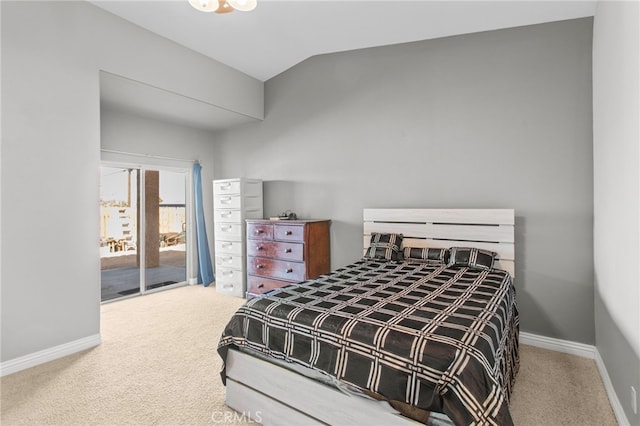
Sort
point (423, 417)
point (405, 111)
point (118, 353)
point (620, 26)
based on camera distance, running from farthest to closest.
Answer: point (405, 111), point (118, 353), point (620, 26), point (423, 417)

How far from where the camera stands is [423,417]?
1.44 metres

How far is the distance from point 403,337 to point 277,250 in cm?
276

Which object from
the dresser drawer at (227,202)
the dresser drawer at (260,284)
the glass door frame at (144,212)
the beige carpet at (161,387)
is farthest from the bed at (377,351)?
the glass door frame at (144,212)

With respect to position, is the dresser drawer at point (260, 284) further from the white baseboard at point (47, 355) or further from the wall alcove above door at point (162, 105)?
the wall alcove above door at point (162, 105)

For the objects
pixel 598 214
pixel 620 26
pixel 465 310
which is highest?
pixel 620 26

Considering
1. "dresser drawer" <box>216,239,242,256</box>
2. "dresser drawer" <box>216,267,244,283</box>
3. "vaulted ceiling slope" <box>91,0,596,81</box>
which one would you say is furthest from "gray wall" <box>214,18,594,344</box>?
"dresser drawer" <box>216,267,244,283</box>

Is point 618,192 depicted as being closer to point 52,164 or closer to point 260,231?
point 260,231

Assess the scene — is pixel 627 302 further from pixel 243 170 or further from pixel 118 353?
pixel 243 170

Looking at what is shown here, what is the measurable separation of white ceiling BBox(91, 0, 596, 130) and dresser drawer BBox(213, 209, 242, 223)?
4.46ft

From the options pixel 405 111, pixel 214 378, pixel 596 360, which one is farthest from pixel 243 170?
pixel 596 360

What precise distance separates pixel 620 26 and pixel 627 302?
Result: 5.13 ft

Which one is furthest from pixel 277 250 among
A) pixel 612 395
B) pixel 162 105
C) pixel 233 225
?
pixel 612 395

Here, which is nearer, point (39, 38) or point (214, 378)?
point (214, 378)

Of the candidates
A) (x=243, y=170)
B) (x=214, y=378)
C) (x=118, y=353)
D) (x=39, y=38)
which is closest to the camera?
(x=214, y=378)
